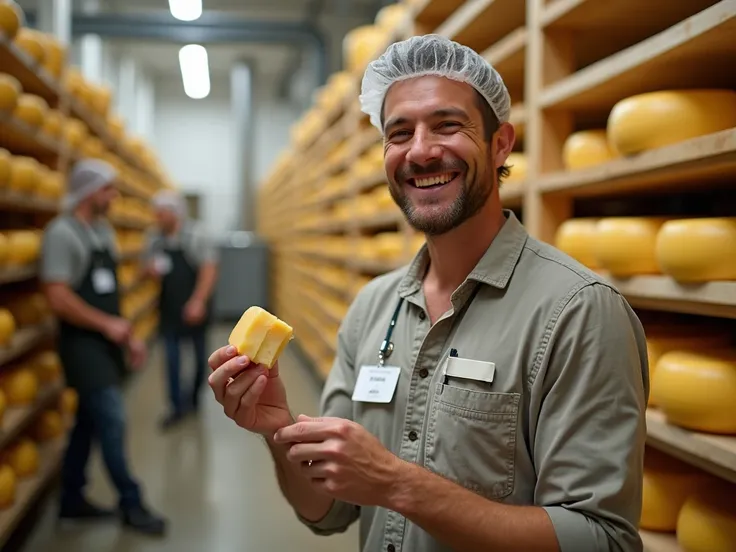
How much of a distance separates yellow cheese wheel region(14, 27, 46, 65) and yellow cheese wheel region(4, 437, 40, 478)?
2052mm

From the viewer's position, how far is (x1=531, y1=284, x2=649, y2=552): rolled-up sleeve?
112 cm

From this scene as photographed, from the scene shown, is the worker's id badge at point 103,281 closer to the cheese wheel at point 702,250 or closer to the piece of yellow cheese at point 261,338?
the piece of yellow cheese at point 261,338

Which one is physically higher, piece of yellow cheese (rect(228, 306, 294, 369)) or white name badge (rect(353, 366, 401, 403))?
piece of yellow cheese (rect(228, 306, 294, 369))

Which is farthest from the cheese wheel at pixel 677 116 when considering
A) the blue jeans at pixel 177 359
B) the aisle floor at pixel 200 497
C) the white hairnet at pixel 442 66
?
the blue jeans at pixel 177 359

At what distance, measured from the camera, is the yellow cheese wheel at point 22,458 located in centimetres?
347

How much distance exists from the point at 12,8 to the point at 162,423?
345 centimetres

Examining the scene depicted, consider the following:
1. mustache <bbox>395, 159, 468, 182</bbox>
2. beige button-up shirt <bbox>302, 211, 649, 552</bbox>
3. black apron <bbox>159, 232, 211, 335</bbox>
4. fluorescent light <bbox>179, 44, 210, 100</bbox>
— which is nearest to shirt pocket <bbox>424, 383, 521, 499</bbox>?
beige button-up shirt <bbox>302, 211, 649, 552</bbox>

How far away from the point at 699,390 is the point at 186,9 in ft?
31.3

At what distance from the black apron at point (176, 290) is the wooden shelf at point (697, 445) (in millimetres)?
4449

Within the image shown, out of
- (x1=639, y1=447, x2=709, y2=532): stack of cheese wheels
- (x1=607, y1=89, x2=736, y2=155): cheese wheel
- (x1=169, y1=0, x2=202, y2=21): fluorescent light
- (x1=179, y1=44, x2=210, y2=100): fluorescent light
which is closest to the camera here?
(x1=607, y1=89, x2=736, y2=155): cheese wheel

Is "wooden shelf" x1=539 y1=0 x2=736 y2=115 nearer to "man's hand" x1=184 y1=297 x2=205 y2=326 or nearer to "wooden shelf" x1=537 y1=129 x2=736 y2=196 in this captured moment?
"wooden shelf" x1=537 y1=129 x2=736 y2=196

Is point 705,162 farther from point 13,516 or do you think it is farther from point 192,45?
point 192,45

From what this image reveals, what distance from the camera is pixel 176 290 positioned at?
5594 mm

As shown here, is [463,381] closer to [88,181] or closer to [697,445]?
[697,445]
